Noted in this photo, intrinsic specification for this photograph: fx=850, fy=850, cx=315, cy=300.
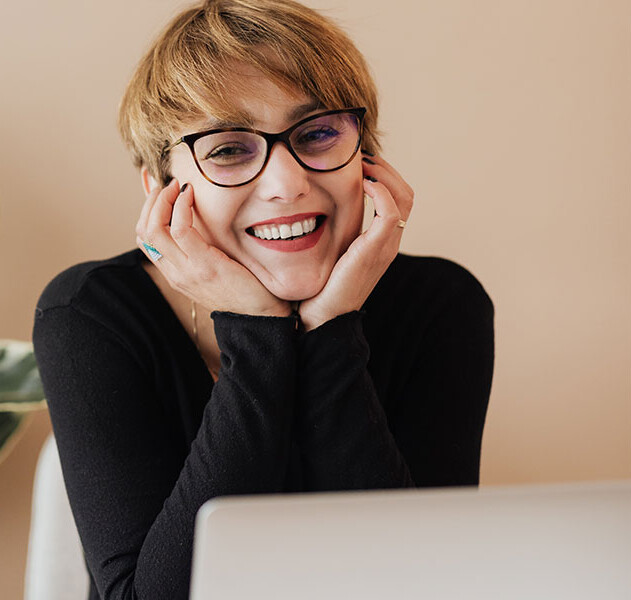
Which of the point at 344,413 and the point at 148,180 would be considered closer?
the point at 344,413

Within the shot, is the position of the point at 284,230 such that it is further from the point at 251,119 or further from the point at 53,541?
the point at 53,541

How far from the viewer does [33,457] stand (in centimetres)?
207

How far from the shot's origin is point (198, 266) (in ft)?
3.83

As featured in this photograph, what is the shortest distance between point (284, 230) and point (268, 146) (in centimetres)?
12

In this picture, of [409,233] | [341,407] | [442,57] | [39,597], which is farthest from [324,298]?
[442,57]

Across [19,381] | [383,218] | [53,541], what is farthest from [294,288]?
[19,381]

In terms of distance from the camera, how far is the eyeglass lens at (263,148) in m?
1.14

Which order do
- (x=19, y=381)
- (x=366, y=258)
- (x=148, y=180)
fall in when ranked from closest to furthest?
1. (x=366, y=258)
2. (x=148, y=180)
3. (x=19, y=381)

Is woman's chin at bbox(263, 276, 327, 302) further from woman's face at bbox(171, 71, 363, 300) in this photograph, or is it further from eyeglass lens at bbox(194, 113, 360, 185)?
eyeglass lens at bbox(194, 113, 360, 185)

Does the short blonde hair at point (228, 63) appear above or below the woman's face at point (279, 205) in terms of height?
above

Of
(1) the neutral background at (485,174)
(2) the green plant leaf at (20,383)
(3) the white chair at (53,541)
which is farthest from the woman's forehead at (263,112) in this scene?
(1) the neutral background at (485,174)

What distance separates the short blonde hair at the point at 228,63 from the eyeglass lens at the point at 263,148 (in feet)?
0.09

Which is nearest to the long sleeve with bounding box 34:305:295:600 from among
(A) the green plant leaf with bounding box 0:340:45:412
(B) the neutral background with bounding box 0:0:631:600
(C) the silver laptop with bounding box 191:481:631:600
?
(A) the green plant leaf with bounding box 0:340:45:412

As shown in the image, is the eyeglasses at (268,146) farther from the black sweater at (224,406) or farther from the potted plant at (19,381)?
the potted plant at (19,381)
